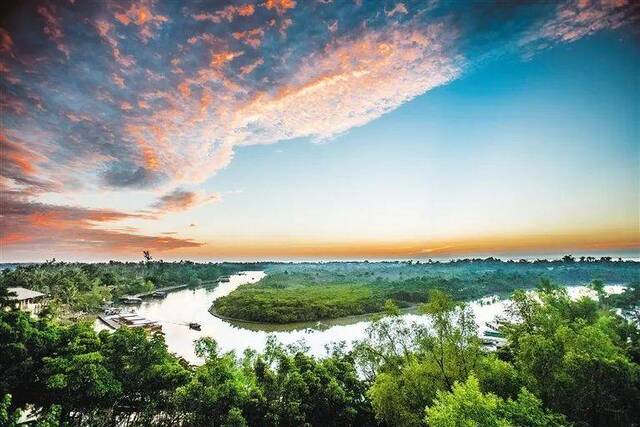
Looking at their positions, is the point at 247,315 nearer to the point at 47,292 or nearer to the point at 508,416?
the point at 47,292

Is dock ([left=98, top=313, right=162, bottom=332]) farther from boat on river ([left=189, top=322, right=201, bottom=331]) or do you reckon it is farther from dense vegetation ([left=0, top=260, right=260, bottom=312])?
dense vegetation ([left=0, top=260, right=260, bottom=312])

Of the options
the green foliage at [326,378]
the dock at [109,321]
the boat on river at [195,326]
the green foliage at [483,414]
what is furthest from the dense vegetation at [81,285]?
the green foliage at [483,414]

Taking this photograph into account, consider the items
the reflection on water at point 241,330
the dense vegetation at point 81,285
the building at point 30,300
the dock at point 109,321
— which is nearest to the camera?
the reflection on water at point 241,330

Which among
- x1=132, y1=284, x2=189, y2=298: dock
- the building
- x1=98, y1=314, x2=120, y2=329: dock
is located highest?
the building

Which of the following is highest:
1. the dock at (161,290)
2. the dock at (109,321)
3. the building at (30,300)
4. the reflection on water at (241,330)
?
the building at (30,300)

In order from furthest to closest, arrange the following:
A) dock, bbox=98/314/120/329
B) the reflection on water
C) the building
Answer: the building, dock, bbox=98/314/120/329, the reflection on water

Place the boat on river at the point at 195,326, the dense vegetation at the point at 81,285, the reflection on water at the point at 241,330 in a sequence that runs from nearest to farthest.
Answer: the reflection on water at the point at 241,330
the boat on river at the point at 195,326
the dense vegetation at the point at 81,285

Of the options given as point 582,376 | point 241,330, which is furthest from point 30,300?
point 582,376

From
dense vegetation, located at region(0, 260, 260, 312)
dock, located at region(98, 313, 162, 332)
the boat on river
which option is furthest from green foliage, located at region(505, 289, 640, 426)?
dense vegetation, located at region(0, 260, 260, 312)

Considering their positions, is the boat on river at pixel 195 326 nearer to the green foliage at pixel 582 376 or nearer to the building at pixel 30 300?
the building at pixel 30 300

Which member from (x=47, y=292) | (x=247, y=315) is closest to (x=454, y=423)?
(x=247, y=315)
